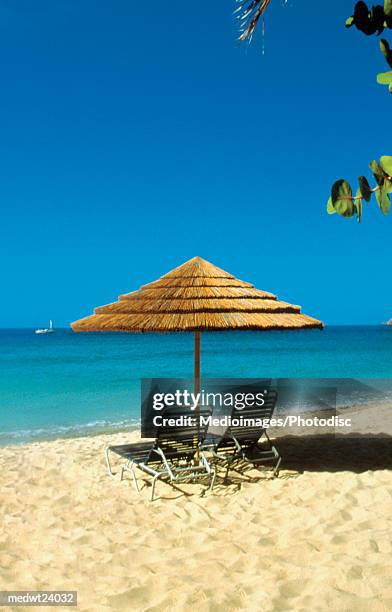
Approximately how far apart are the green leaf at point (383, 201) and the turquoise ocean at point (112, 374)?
906cm

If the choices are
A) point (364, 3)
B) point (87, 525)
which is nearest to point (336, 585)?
point (87, 525)

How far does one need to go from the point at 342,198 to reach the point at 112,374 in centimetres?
2490

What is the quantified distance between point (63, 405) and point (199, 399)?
10834 millimetres

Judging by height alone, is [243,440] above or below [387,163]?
below

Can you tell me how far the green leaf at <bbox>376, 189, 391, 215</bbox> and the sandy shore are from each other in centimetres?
202

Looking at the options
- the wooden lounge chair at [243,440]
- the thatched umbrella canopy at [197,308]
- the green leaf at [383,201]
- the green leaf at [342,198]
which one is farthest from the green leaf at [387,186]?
the wooden lounge chair at [243,440]

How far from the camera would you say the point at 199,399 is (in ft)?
18.5

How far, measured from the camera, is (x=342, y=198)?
1.87 m

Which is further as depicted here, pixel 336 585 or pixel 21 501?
pixel 21 501

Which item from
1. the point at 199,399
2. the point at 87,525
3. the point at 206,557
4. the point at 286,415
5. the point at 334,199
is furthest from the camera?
the point at 286,415

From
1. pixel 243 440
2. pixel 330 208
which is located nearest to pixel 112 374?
pixel 243 440

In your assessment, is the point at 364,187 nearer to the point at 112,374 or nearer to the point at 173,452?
the point at 173,452

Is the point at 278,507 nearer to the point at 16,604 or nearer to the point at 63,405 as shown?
the point at 16,604

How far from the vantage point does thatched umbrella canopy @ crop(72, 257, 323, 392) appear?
4926 mm
